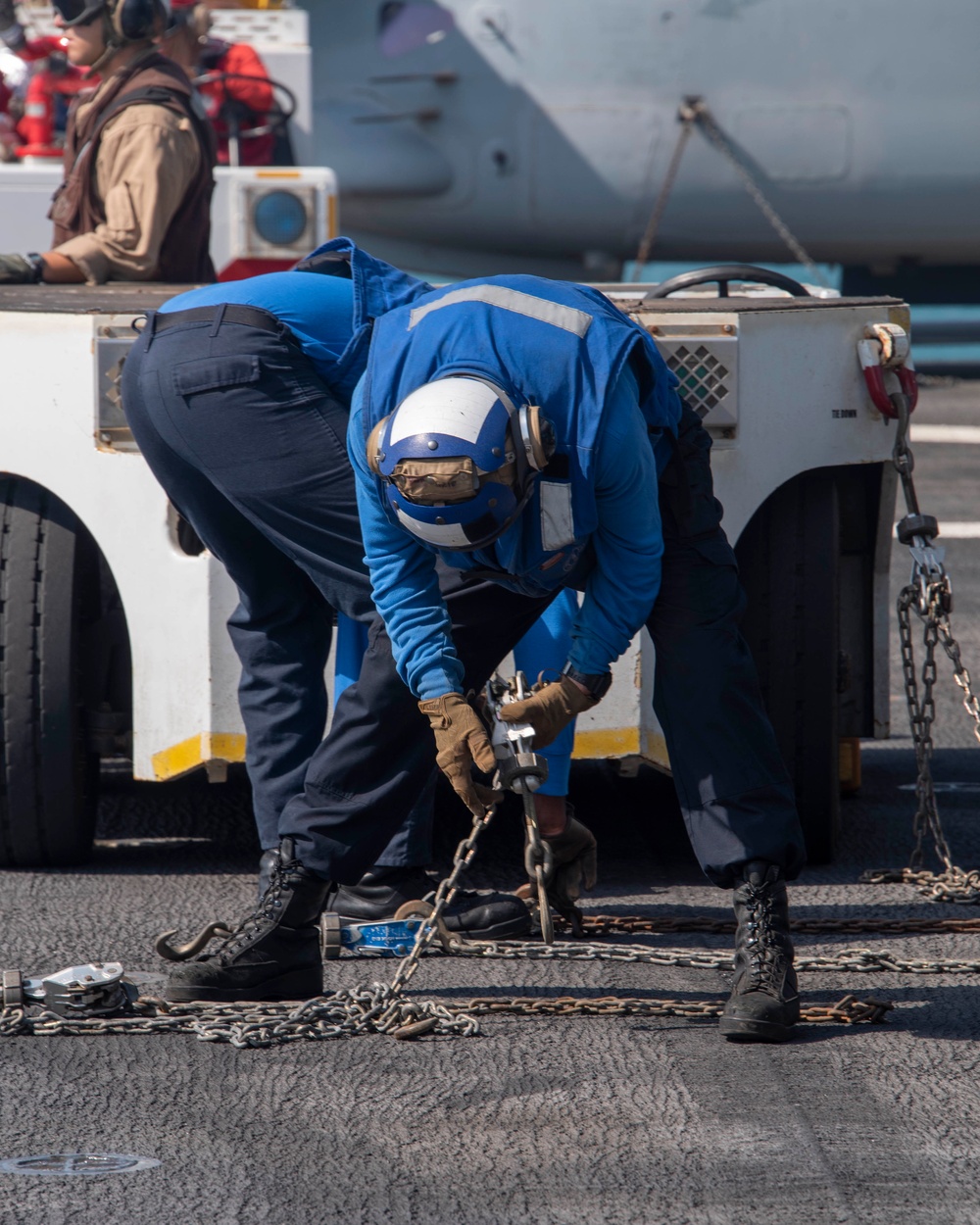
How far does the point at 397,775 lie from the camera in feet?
11.2

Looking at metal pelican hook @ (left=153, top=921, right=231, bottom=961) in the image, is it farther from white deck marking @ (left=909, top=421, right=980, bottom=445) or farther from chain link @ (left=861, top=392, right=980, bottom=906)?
white deck marking @ (left=909, top=421, right=980, bottom=445)

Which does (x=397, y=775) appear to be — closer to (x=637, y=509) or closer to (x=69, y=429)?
(x=637, y=509)

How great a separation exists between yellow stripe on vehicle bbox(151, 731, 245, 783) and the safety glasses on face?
222 cm

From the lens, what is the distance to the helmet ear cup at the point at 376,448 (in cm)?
301

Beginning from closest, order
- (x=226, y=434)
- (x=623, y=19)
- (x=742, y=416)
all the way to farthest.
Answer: (x=226, y=434) < (x=742, y=416) < (x=623, y=19)

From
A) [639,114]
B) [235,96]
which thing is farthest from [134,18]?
[639,114]

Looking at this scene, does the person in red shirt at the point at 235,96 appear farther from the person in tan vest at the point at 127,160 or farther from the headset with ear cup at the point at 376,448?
the headset with ear cup at the point at 376,448

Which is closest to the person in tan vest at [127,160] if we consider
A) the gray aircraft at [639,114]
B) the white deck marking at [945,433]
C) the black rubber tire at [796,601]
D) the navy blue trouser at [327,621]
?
the navy blue trouser at [327,621]

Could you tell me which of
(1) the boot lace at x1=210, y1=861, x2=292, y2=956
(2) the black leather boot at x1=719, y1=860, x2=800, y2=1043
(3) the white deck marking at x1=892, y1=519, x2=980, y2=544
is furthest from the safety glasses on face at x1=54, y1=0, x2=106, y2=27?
(3) the white deck marking at x1=892, y1=519, x2=980, y2=544

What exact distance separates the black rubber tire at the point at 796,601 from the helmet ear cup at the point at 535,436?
1.48m

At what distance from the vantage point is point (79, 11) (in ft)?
17.4

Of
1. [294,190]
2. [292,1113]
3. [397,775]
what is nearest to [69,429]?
[397,775]

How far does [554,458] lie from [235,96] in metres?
4.93

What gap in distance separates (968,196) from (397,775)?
1332 cm
